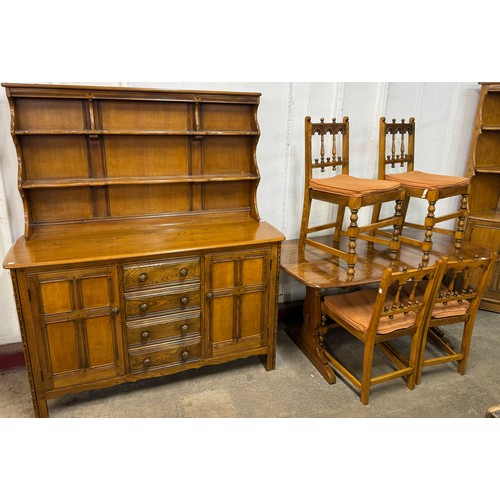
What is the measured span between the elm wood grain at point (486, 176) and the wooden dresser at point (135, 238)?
2153 mm

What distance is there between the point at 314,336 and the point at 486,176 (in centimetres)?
236

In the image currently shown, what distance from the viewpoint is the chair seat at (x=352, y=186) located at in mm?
2652

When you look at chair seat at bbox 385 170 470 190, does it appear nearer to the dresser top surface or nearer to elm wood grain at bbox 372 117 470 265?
elm wood grain at bbox 372 117 470 265


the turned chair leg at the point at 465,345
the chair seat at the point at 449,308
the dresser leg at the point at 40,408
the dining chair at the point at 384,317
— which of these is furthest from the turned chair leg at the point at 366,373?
the dresser leg at the point at 40,408

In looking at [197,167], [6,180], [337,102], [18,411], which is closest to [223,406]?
[18,411]

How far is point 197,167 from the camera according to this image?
279cm

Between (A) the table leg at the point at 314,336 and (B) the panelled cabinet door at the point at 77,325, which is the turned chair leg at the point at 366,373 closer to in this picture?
(A) the table leg at the point at 314,336

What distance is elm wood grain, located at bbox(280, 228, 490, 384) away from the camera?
2703 mm

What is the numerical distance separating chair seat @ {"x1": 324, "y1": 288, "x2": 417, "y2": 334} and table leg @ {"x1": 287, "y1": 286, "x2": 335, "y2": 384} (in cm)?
10

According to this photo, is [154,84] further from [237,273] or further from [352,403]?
[352,403]

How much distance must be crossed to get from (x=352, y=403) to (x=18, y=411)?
2.01 meters

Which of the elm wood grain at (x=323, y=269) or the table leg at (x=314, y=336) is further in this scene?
the table leg at (x=314, y=336)

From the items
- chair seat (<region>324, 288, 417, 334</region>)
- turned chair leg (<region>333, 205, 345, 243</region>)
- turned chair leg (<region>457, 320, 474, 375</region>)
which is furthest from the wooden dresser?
turned chair leg (<region>457, 320, 474, 375</region>)

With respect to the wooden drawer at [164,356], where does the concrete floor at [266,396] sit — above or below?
below
